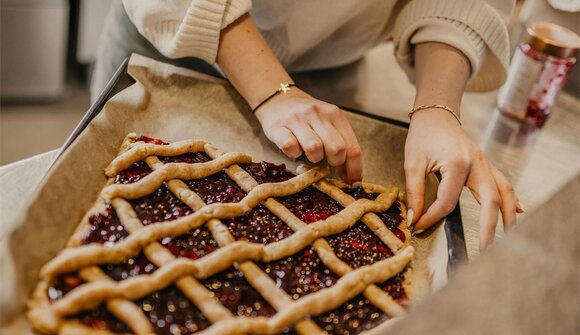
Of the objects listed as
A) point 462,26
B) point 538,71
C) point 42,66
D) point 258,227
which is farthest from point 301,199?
point 42,66

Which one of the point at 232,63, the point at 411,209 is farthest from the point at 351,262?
the point at 232,63

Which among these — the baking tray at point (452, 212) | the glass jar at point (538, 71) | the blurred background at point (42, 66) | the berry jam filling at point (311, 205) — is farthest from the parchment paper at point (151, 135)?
the blurred background at point (42, 66)

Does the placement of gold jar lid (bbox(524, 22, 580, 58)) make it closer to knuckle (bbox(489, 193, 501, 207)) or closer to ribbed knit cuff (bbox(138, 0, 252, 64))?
knuckle (bbox(489, 193, 501, 207))

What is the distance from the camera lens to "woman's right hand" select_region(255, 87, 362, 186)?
3.18 ft

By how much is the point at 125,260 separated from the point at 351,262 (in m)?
0.33

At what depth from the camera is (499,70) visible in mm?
1303

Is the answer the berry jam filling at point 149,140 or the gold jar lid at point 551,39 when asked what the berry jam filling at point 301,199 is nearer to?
the berry jam filling at point 149,140

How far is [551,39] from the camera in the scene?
132 cm

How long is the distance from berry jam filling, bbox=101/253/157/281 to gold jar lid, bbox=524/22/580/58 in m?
0.98

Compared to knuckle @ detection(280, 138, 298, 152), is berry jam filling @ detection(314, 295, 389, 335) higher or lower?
lower

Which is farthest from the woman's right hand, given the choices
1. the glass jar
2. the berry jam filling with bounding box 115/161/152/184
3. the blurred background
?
the blurred background

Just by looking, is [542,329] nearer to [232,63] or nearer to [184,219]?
[184,219]

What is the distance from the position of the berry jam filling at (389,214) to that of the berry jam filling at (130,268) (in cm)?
39

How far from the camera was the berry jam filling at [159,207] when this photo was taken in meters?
0.86
